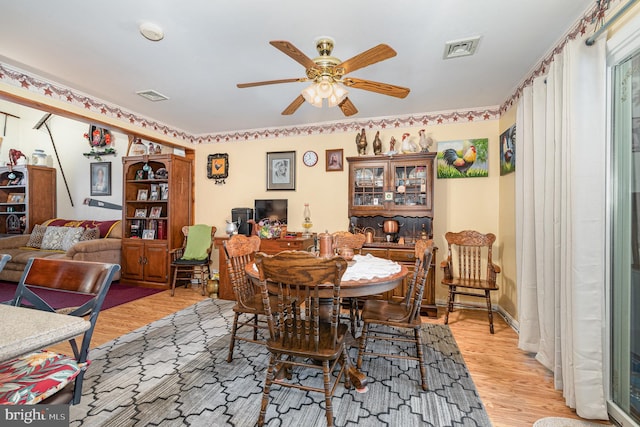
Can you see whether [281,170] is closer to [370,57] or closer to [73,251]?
[370,57]

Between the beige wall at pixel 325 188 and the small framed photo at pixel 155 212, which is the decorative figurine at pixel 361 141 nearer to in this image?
the beige wall at pixel 325 188

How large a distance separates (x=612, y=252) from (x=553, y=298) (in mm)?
519

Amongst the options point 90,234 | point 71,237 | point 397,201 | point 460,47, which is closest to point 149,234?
point 90,234

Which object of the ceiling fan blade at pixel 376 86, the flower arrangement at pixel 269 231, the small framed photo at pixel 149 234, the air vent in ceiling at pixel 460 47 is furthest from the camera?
the small framed photo at pixel 149 234

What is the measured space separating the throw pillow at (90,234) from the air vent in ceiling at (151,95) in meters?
3.00

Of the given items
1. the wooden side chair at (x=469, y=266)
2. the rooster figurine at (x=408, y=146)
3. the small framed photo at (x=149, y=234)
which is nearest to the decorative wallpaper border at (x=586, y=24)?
the rooster figurine at (x=408, y=146)

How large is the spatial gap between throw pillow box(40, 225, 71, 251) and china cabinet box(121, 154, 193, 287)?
126 centimetres

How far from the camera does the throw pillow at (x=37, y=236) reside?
5.23m

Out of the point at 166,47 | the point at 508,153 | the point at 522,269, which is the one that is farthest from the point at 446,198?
the point at 166,47

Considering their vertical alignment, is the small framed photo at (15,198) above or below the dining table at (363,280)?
above

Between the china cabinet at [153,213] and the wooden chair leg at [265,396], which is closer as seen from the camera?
the wooden chair leg at [265,396]

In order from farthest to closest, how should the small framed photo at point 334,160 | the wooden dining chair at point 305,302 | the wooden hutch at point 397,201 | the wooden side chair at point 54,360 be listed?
1. the small framed photo at point 334,160
2. the wooden hutch at point 397,201
3. the wooden dining chair at point 305,302
4. the wooden side chair at point 54,360

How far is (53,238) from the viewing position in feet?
16.8

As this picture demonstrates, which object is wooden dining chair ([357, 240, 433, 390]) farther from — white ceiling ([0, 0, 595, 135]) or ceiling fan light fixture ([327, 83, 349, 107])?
white ceiling ([0, 0, 595, 135])
